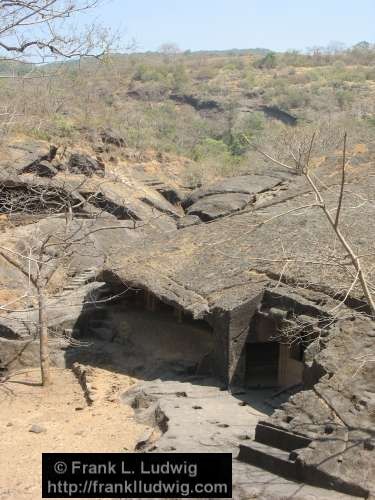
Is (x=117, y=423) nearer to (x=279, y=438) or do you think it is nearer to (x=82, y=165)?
(x=279, y=438)

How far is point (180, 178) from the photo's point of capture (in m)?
31.4

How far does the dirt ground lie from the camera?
8.95 meters

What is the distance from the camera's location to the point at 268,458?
768cm

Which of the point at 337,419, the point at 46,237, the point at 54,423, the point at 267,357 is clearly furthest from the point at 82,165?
the point at 337,419

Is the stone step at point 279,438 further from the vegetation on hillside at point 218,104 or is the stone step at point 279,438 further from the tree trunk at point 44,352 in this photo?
the vegetation on hillside at point 218,104

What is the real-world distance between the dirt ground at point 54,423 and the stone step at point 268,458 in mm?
2108

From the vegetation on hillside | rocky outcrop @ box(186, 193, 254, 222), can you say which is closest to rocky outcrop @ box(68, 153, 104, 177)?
the vegetation on hillside

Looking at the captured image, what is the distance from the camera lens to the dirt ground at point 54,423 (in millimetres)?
8953

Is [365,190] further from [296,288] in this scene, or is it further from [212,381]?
[212,381]

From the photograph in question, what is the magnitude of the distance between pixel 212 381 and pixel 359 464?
4626 mm

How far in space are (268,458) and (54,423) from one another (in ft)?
14.1

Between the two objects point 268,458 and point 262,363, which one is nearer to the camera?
point 268,458

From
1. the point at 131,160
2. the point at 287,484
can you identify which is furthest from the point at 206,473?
the point at 131,160

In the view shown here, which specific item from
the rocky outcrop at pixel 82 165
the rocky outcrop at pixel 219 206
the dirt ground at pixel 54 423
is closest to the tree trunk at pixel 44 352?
the dirt ground at pixel 54 423
